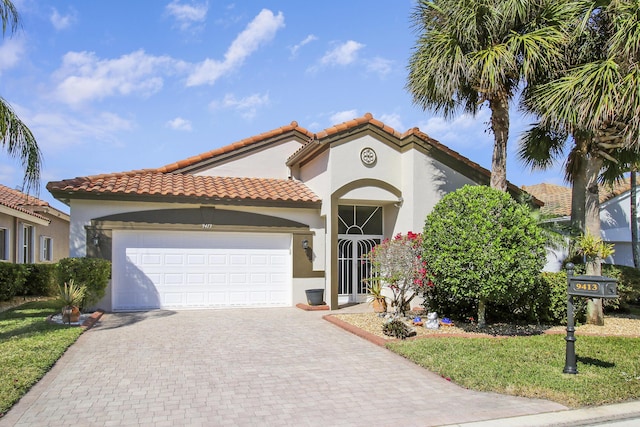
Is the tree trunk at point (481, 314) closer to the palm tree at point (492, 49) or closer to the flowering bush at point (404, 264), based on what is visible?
the flowering bush at point (404, 264)

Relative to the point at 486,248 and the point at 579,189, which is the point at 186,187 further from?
the point at 579,189

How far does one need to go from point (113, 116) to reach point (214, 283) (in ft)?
21.1

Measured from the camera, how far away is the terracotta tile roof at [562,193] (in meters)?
21.0

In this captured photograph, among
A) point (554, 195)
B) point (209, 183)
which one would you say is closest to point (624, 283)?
point (209, 183)

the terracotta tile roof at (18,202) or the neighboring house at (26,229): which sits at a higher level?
the terracotta tile roof at (18,202)

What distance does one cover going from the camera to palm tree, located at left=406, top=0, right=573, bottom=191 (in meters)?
11.1

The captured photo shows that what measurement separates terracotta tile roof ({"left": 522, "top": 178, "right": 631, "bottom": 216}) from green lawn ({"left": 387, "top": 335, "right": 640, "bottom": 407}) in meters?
5.33

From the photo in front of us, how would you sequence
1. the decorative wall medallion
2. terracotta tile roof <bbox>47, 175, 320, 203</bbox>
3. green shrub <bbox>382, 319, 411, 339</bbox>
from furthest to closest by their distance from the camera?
the decorative wall medallion < terracotta tile roof <bbox>47, 175, 320, 203</bbox> < green shrub <bbox>382, 319, 411, 339</bbox>

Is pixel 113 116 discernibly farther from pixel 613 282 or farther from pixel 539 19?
pixel 613 282

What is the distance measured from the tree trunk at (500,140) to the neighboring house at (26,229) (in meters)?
15.9

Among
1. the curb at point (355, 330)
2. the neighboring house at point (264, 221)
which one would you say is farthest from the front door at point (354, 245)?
the curb at point (355, 330)

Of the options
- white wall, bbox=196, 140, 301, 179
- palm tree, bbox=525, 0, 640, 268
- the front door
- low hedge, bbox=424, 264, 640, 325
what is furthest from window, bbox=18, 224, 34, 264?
palm tree, bbox=525, 0, 640, 268

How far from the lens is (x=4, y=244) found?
17.7 metres

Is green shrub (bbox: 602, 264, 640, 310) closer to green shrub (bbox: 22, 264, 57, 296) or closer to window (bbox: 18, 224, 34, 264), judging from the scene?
green shrub (bbox: 22, 264, 57, 296)
